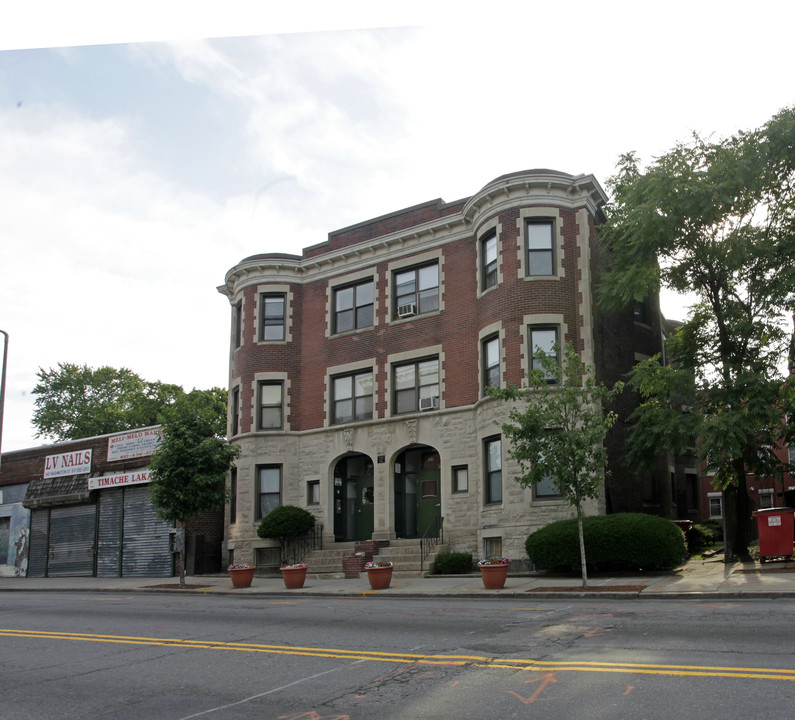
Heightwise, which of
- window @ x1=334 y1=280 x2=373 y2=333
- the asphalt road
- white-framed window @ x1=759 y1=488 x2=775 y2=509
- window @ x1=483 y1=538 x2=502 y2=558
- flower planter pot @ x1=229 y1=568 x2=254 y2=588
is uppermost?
window @ x1=334 y1=280 x2=373 y2=333

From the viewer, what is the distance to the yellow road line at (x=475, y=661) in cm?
731

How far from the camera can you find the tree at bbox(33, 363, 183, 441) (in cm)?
5634

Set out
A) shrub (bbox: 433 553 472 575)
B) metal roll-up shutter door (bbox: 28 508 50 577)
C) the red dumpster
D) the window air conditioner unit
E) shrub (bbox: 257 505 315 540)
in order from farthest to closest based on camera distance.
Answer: metal roll-up shutter door (bbox: 28 508 50 577), shrub (bbox: 257 505 315 540), the window air conditioner unit, shrub (bbox: 433 553 472 575), the red dumpster

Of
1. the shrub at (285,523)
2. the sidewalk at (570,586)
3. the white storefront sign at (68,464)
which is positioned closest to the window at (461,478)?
the sidewalk at (570,586)

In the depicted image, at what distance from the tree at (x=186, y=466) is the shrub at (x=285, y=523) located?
7.06 feet

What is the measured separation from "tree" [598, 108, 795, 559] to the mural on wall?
28055 millimetres

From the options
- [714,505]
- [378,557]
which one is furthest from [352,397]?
[714,505]

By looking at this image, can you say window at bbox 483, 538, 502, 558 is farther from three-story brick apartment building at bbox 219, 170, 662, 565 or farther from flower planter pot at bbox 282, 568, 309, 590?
flower planter pot at bbox 282, 568, 309, 590

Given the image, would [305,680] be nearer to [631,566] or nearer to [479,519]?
[631,566]

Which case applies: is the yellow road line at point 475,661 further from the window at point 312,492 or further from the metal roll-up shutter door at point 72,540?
the metal roll-up shutter door at point 72,540

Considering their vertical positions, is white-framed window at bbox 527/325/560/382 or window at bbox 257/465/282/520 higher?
white-framed window at bbox 527/325/560/382

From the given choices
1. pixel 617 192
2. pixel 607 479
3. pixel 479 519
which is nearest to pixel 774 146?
pixel 617 192

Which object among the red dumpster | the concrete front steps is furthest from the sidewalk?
the concrete front steps

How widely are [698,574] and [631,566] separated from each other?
155 centimetres
